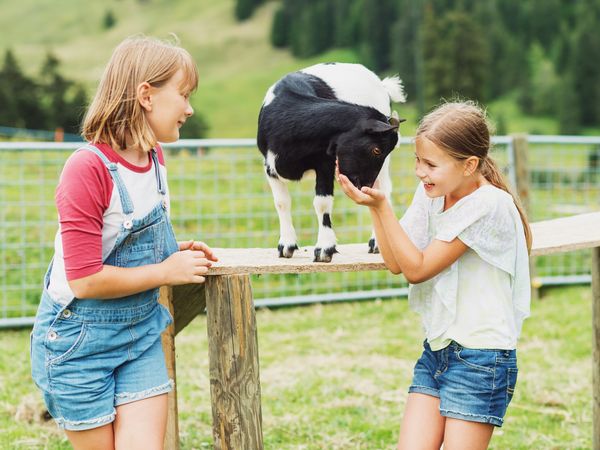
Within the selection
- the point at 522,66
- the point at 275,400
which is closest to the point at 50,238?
the point at 275,400

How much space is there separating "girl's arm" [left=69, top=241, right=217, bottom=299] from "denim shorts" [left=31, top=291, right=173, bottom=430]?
0.27 ft

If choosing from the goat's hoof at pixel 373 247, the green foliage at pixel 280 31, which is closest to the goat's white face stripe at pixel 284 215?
the goat's hoof at pixel 373 247

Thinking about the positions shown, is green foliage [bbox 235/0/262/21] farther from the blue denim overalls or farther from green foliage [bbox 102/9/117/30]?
the blue denim overalls

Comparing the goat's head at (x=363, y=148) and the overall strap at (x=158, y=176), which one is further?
the goat's head at (x=363, y=148)

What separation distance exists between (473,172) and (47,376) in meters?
1.47

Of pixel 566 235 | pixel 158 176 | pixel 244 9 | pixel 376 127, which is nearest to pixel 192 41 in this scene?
pixel 244 9

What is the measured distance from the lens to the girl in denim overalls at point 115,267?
228 cm

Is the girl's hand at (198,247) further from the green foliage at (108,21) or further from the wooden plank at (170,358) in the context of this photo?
the green foliage at (108,21)

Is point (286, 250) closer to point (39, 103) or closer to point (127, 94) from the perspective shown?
point (127, 94)

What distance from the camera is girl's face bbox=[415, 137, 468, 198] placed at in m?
2.53

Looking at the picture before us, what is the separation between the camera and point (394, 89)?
10.3 ft

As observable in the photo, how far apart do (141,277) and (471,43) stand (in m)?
40.0

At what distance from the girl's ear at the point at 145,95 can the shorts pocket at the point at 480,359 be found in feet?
4.09

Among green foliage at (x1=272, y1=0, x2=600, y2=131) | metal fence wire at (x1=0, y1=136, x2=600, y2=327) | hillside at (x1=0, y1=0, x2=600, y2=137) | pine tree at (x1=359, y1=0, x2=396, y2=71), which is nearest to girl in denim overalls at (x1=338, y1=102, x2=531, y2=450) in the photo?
metal fence wire at (x1=0, y1=136, x2=600, y2=327)
